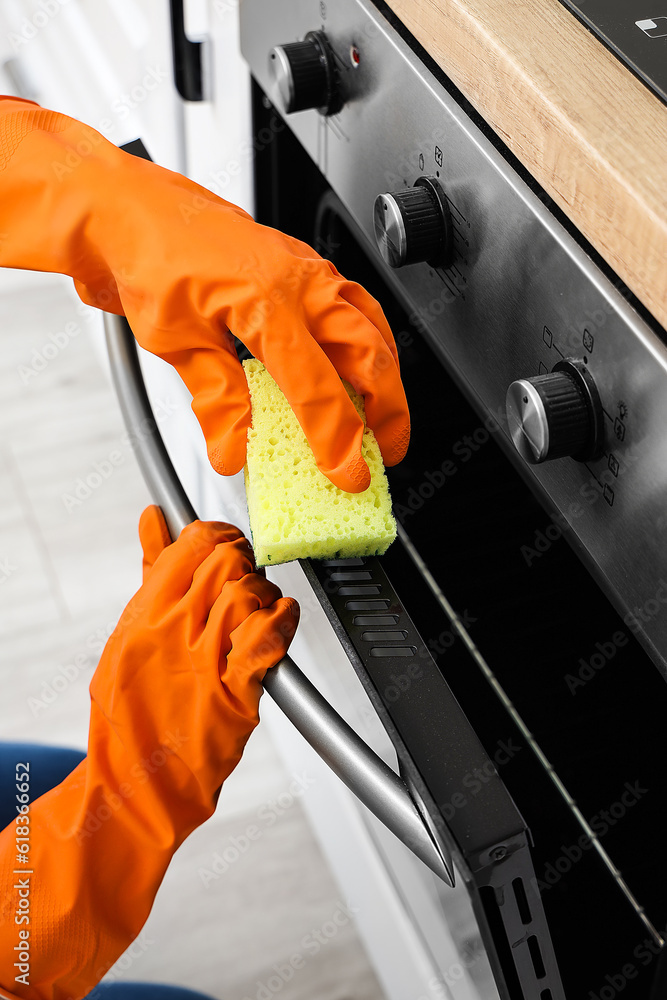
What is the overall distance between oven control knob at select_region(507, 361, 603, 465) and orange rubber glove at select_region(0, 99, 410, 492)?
0.36 feet

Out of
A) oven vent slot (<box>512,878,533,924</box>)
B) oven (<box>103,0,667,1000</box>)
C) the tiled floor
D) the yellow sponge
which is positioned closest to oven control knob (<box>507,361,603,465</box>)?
oven (<box>103,0,667,1000</box>)

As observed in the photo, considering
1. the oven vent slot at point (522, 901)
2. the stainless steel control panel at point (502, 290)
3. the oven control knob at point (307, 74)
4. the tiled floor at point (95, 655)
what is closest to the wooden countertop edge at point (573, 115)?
the stainless steel control panel at point (502, 290)

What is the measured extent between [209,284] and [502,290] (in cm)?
18

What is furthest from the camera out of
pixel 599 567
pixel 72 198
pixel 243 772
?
pixel 243 772

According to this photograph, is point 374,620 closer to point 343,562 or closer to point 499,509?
point 343,562

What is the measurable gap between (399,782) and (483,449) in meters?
0.29

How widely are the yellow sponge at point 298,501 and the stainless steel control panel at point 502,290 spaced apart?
3.5 inches

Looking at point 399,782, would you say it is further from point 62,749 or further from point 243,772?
point 243,772

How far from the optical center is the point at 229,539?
2.19 feet

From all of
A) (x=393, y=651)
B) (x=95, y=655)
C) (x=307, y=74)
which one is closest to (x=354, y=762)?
(x=393, y=651)

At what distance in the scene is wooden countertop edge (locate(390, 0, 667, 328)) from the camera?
1.35 ft

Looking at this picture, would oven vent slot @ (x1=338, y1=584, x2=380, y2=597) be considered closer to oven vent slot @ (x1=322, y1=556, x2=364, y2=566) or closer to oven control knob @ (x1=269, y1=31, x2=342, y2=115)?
oven vent slot @ (x1=322, y1=556, x2=364, y2=566)

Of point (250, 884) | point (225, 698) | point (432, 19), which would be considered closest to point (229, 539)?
point (225, 698)

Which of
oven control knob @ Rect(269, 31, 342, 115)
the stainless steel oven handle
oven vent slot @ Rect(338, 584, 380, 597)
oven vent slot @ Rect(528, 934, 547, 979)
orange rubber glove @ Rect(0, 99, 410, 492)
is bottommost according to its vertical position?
oven vent slot @ Rect(528, 934, 547, 979)
